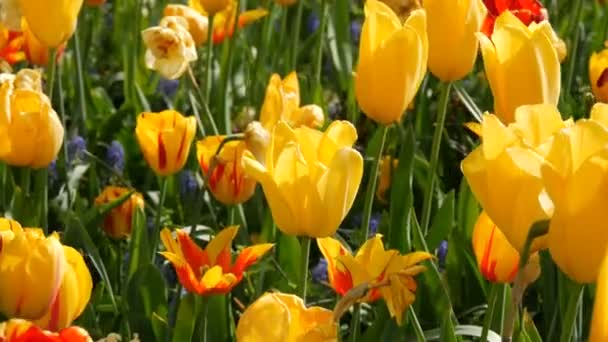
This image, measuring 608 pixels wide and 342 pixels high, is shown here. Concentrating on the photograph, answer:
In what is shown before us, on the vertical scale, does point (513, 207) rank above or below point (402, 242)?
above

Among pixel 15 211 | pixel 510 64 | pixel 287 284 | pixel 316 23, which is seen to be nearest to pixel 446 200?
pixel 287 284

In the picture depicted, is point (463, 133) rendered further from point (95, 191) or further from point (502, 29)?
point (502, 29)

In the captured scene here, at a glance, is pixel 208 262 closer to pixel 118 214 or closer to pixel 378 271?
pixel 378 271

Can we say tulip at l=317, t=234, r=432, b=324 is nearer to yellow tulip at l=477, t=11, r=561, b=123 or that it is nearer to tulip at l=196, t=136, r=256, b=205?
yellow tulip at l=477, t=11, r=561, b=123

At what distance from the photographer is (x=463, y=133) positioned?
3242 millimetres

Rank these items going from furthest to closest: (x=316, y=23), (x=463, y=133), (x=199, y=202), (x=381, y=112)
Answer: (x=316, y=23) → (x=463, y=133) → (x=199, y=202) → (x=381, y=112)

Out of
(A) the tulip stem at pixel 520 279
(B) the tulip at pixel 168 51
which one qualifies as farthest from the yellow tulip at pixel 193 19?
(A) the tulip stem at pixel 520 279

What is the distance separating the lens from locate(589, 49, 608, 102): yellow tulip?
2.46 m

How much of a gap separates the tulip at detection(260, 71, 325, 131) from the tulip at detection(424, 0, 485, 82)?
396 millimetres

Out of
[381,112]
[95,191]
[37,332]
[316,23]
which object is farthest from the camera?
[316,23]

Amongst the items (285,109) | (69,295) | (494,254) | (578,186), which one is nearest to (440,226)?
(285,109)

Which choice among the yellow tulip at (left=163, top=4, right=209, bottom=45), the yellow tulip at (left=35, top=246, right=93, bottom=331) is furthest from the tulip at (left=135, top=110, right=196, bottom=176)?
the yellow tulip at (left=35, top=246, right=93, bottom=331)

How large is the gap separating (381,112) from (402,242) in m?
0.39

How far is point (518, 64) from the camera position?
184 centimetres
